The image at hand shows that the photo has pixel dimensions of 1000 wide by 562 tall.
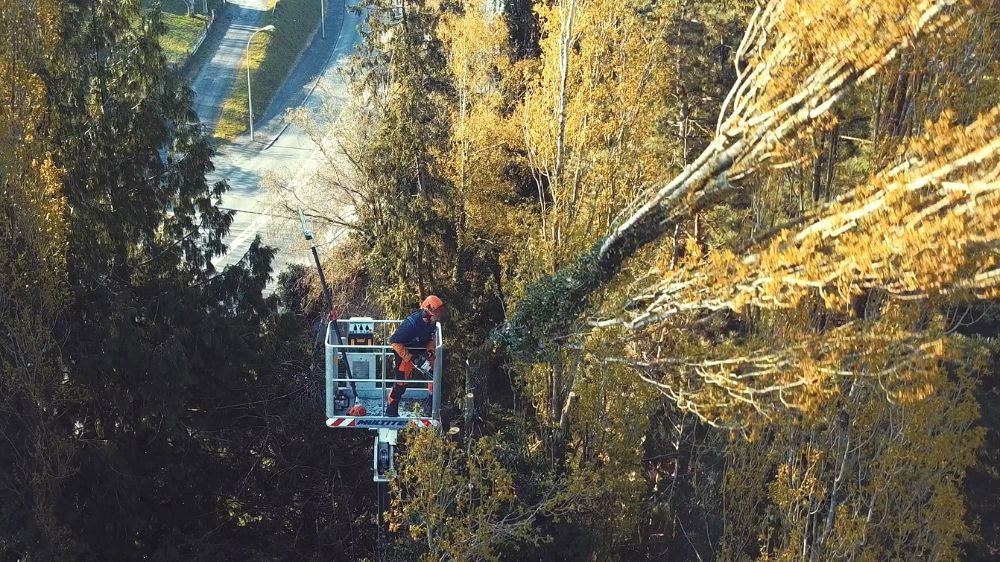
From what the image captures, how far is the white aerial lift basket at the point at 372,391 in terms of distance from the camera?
1027 cm

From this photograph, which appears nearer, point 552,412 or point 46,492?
point 46,492

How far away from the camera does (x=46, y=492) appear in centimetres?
1166

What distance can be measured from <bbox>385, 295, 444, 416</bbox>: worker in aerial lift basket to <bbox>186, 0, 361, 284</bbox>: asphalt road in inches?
526

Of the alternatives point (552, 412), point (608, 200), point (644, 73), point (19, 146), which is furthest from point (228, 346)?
point (644, 73)

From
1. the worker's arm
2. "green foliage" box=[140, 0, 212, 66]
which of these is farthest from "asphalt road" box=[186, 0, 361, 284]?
the worker's arm

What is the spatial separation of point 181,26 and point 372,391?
Result: 129 ft

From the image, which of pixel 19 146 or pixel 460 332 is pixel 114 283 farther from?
pixel 460 332

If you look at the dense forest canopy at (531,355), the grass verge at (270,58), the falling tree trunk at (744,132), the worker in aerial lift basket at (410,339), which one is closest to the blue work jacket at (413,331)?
the worker in aerial lift basket at (410,339)

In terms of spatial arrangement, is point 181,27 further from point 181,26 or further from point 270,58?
point 270,58

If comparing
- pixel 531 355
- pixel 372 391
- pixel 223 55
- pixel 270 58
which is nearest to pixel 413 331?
pixel 372 391

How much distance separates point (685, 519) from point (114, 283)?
1221 cm

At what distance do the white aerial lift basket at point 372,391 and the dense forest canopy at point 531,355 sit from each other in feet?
2.15

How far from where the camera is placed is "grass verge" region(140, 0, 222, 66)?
41531mm

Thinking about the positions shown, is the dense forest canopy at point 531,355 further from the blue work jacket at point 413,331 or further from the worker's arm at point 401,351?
the worker's arm at point 401,351
